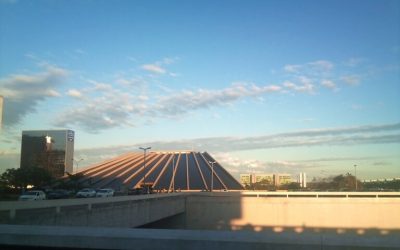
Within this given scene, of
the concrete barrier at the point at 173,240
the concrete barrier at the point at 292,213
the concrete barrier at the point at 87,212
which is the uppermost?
the concrete barrier at the point at 173,240

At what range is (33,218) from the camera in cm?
1761

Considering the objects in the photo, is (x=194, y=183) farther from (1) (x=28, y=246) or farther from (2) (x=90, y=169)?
(1) (x=28, y=246)

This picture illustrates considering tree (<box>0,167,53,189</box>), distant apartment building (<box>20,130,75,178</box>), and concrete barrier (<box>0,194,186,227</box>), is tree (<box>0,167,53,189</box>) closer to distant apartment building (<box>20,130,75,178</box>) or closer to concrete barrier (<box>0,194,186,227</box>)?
distant apartment building (<box>20,130,75,178</box>)

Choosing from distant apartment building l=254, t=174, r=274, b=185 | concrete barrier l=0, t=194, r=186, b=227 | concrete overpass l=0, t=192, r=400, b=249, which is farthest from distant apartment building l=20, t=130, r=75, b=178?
distant apartment building l=254, t=174, r=274, b=185

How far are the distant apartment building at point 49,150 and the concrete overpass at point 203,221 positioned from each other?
6069 cm

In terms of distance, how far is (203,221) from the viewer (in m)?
54.2

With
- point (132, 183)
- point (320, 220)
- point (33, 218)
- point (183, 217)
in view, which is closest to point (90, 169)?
point (132, 183)

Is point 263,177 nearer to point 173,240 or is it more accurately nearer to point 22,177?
point 22,177

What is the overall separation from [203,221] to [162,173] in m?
49.2

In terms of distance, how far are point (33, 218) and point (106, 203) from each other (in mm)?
8783

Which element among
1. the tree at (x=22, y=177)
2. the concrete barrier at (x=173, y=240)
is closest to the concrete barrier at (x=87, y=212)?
the concrete barrier at (x=173, y=240)

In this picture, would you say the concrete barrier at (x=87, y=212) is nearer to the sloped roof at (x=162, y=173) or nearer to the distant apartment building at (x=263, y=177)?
the sloped roof at (x=162, y=173)

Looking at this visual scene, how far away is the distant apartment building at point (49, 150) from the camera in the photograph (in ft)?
349

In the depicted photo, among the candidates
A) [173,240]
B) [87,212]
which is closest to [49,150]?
[87,212]
